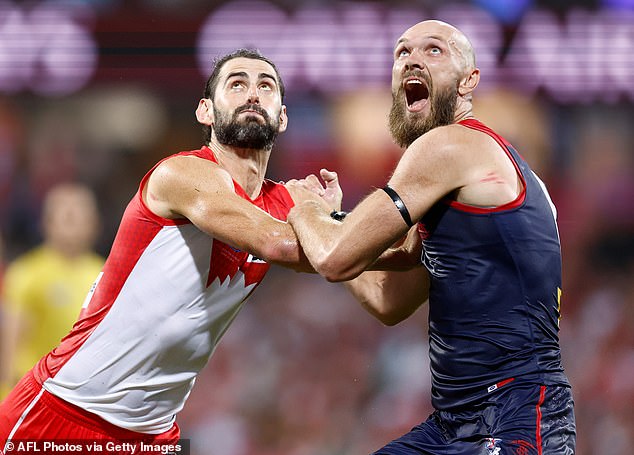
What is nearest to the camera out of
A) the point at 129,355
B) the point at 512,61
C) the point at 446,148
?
the point at 446,148

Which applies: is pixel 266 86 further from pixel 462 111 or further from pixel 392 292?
pixel 392 292

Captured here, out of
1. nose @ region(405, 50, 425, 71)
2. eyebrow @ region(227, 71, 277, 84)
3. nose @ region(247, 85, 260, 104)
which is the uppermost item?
nose @ region(405, 50, 425, 71)

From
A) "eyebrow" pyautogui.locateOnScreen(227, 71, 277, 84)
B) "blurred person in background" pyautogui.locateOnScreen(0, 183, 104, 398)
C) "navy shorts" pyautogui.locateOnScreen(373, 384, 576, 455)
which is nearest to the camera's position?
"navy shorts" pyautogui.locateOnScreen(373, 384, 576, 455)

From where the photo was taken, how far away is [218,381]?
9.44m

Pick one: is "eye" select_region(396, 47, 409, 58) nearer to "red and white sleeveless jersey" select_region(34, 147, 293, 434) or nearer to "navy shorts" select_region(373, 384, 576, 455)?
"red and white sleeveless jersey" select_region(34, 147, 293, 434)

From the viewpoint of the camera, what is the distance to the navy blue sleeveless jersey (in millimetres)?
3627

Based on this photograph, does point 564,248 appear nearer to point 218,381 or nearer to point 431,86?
point 218,381

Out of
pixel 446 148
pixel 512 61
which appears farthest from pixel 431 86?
pixel 512 61

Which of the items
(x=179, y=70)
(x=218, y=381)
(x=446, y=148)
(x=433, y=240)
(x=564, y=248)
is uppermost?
(x=446, y=148)

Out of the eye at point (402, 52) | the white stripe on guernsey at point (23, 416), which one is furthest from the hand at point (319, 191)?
the white stripe on guernsey at point (23, 416)

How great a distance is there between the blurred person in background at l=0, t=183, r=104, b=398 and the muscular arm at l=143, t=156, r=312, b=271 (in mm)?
3916

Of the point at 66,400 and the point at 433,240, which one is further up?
the point at 433,240

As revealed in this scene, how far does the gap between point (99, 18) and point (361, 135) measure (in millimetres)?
2905

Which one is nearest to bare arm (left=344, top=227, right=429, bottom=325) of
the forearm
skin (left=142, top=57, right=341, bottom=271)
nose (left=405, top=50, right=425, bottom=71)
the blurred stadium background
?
the forearm
